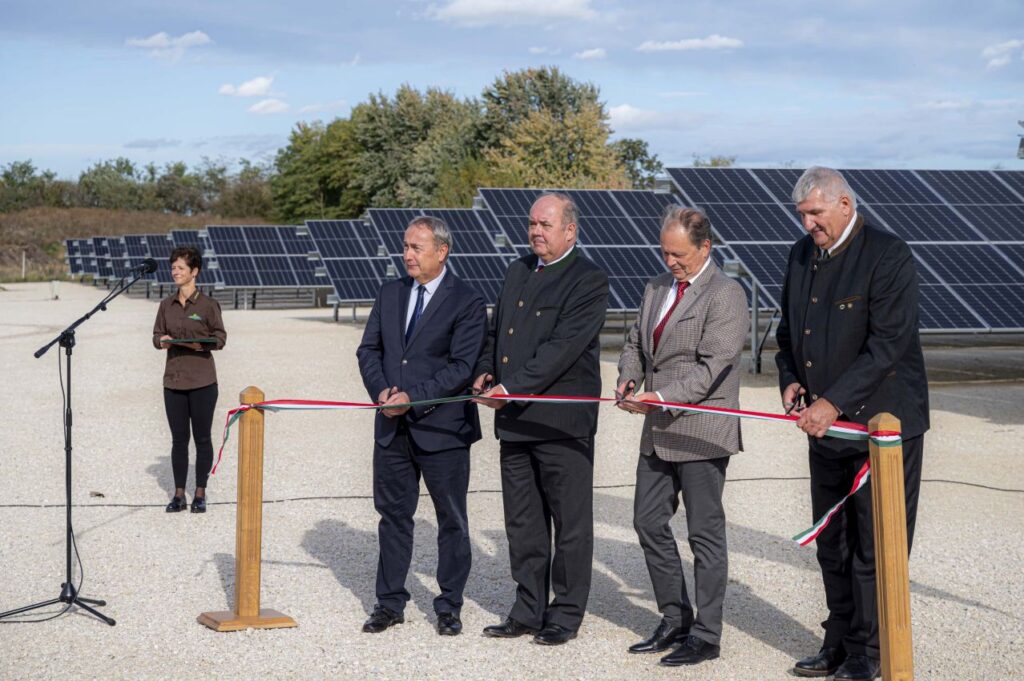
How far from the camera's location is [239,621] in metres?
6.01

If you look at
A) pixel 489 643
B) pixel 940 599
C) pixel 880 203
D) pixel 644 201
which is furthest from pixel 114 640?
pixel 644 201

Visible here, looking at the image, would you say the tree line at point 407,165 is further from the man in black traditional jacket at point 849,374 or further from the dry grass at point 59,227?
the man in black traditional jacket at point 849,374

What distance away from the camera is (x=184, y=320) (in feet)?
29.5

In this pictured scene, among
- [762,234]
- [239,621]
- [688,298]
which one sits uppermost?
[762,234]

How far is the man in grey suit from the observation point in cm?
562

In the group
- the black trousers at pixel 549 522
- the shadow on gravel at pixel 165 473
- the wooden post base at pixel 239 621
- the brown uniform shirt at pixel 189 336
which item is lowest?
the shadow on gravel at pixel 165 473

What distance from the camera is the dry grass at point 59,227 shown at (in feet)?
231

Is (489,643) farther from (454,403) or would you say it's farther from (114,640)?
(114,640)

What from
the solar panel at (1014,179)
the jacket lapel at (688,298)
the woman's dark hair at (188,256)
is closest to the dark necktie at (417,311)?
the jacket lapel at (688,298)

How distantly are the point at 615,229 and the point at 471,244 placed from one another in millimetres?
4642

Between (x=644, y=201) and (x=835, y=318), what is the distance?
21.7m

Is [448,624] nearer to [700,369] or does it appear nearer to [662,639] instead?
[662,639]

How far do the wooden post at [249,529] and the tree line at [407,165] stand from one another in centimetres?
4129

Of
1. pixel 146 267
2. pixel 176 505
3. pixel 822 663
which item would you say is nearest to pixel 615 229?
pixel 176 505
